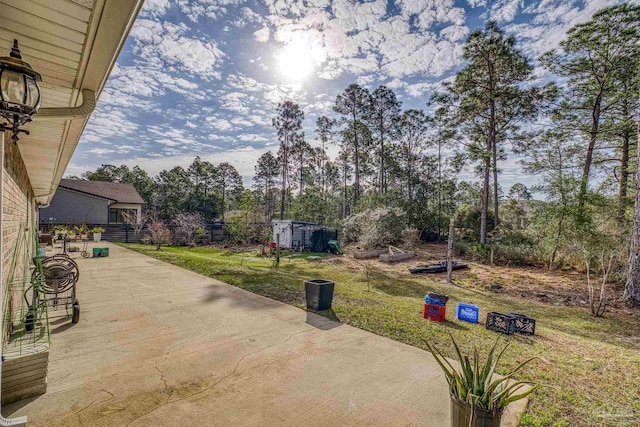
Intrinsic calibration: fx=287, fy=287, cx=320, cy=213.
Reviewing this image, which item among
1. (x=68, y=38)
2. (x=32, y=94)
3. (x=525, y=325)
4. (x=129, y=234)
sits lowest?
(x=525, y=325)

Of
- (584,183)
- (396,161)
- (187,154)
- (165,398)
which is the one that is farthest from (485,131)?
(187,154)

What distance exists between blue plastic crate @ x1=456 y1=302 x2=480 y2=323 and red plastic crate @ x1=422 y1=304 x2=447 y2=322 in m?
0.47

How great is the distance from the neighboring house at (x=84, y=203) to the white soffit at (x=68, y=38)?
22.2 meters

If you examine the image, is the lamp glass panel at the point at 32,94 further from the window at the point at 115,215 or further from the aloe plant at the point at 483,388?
the window at the point at 115,215

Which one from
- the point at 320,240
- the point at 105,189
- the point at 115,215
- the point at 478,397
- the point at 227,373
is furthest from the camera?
the point at 115,215

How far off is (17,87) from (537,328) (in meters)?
7.17

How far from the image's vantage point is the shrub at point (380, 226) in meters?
15.7

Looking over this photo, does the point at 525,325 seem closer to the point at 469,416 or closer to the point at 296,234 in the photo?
the point at 469,416

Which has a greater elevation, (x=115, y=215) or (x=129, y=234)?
(x=115, y=215)

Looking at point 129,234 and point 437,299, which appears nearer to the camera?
point 437,299

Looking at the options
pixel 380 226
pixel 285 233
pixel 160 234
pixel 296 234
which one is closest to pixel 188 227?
pixel 160 234

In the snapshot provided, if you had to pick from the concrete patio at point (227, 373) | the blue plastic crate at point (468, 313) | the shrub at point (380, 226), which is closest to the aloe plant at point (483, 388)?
the concrete patio at point (227, 373)

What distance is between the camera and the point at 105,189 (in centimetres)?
2458

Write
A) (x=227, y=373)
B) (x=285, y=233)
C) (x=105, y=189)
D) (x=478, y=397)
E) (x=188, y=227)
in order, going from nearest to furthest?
1. (x=478, y=397)
2. (x=227, y=373)
3. (x=285, y=233)
4. (x=188, y=227)
5. (x=105, y=189)
